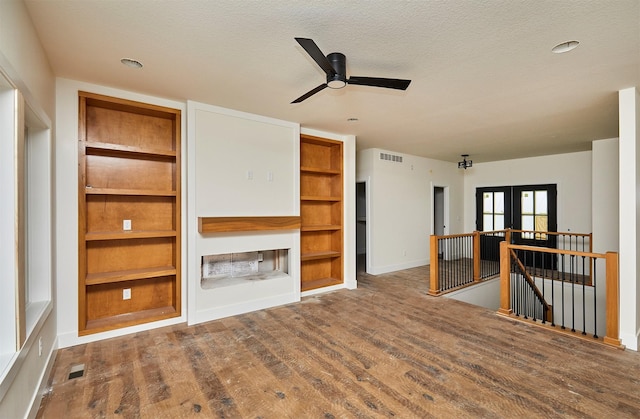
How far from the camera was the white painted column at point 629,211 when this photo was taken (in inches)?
123

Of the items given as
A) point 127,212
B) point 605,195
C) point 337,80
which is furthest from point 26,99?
point 605,195

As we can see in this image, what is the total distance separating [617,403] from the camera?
7.09 feet

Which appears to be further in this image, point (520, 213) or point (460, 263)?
point (520, 213)

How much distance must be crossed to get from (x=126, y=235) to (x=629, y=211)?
5.42 m

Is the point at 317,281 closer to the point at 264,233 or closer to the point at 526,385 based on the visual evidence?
the point at 264,233

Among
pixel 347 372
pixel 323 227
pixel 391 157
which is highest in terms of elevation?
pixel 391 157

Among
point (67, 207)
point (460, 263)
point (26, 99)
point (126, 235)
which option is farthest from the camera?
point (460, 263)

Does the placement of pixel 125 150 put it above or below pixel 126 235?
above

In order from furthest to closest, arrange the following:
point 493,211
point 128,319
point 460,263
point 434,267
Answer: point 493,211 → point 460,263 → point 434,267 → point 128,319

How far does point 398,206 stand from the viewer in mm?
6836

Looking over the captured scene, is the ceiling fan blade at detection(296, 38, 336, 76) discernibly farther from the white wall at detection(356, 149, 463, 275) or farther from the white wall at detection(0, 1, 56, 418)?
the white wall at detection(356, 149, 463, 275)

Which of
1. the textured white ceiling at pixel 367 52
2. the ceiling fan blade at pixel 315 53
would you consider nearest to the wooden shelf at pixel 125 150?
the textured white ceiling at pixel 367 52

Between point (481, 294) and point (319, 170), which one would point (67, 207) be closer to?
point (319, 170)

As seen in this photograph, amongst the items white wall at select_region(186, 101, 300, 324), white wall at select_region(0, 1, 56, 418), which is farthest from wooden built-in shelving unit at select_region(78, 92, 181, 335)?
white wall at select_region(0, 1, 56, 418)
